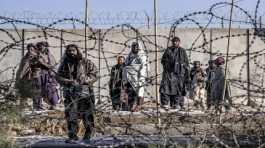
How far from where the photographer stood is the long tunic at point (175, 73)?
916cm

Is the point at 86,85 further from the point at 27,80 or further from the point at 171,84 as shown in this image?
the point at 27,80

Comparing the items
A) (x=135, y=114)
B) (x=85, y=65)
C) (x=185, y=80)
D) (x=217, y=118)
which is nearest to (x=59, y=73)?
(x=85, y=65)

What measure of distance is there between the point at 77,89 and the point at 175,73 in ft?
4.93

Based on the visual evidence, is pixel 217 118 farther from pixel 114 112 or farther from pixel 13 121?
pixel 13 121

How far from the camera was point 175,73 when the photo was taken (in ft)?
31.5

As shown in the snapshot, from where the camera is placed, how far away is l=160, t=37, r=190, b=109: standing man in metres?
9.09

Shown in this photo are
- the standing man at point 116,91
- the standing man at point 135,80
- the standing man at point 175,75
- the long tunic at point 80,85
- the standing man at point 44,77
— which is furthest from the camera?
the standing man at point 44,77

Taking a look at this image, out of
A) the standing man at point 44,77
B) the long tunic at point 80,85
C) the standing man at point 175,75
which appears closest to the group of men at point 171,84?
the standing man at point 175,75

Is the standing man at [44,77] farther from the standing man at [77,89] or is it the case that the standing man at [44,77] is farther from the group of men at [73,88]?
the standing man at [77,89]

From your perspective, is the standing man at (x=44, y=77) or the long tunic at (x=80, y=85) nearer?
the long tunic at (x=80, y=85)

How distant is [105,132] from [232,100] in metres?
1.41

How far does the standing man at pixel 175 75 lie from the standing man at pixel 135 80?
265 mm

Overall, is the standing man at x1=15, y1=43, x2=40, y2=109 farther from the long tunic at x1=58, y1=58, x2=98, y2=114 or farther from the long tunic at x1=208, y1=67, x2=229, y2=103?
the long tunic at x1=208, y1=67, x2=229, y2=103

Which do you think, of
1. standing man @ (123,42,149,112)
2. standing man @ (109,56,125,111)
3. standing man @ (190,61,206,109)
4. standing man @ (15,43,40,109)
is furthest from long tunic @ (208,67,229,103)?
standing man @ (15,43,40,109)
